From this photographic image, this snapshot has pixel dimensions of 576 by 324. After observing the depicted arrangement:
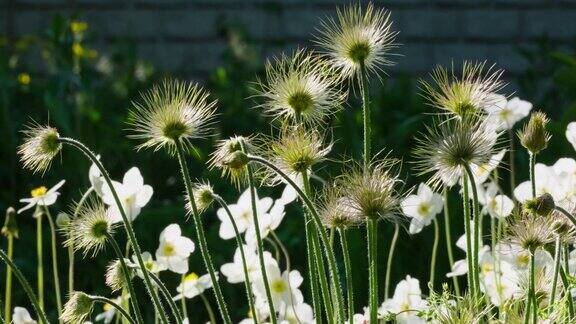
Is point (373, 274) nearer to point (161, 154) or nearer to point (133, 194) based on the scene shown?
point (133, 194)

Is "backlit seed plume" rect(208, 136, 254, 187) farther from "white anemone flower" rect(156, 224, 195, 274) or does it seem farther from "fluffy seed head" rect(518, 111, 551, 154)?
"fluffy seed head" rect(518, 111, 551, 154)

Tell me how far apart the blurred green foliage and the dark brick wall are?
5.9 inches

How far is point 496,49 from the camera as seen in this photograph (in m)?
5.72

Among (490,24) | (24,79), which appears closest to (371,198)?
(24,79)

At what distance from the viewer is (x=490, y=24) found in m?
5.72

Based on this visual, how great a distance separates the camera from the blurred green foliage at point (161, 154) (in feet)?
10.4

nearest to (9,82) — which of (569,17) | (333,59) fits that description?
(569,17)

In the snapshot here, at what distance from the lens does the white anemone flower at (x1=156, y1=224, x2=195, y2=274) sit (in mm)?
1664

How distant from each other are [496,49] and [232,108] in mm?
1597

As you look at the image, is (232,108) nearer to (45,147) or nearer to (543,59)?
(543,59)

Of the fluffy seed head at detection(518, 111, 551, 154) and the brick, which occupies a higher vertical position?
the brick

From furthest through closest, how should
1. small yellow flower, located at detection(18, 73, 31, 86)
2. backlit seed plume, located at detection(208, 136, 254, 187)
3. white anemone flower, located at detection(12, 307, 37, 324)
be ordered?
small yellow flower, located at detection(18, 73, 31, 86)
white anemone flower, located at detection(12, 307, 37, 324)
backlit seed plume, located at detection(208, 136, 254, 187)

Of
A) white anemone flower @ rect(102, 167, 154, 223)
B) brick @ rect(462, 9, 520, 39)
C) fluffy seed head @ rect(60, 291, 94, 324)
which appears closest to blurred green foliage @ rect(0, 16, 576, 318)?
brick @ rect(462, 9, 520, 39)

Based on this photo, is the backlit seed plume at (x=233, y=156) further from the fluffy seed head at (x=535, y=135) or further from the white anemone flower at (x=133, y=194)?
the fluffy seed head at (x=535, y=135)
